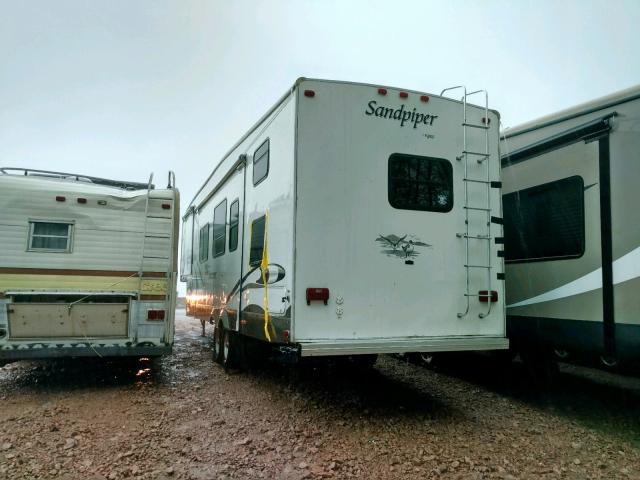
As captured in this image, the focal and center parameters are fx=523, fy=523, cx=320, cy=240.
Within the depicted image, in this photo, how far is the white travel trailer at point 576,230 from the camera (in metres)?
5.20

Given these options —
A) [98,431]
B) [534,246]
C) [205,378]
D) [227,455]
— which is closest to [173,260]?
[205,378]

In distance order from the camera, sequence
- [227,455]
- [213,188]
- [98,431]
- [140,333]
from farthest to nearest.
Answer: [213,188]
[140,333]
[98,431]
[227,455]

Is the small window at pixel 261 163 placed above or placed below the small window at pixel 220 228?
above

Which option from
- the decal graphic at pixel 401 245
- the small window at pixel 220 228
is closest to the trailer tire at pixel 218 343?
the small window at pixel 220 228

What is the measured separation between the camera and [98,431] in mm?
5000

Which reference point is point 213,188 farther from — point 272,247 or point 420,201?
point 420,201

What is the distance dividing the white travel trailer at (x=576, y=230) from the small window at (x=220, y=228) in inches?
167

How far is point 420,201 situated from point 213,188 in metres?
4.81

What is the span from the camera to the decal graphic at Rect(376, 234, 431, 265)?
5.34m

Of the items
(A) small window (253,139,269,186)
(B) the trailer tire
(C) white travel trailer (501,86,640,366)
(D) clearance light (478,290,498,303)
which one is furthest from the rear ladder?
(B) the trailer tire

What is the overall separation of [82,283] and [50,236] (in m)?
0.79

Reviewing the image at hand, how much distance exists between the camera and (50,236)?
7.05 m

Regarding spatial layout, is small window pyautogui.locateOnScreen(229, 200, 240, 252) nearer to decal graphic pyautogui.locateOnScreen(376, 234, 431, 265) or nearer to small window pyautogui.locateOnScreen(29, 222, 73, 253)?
small window pyautogui.locateOnScreen(29, 222, 73, 253)

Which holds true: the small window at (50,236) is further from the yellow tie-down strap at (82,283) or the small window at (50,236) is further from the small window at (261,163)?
the small window at (261,163)
